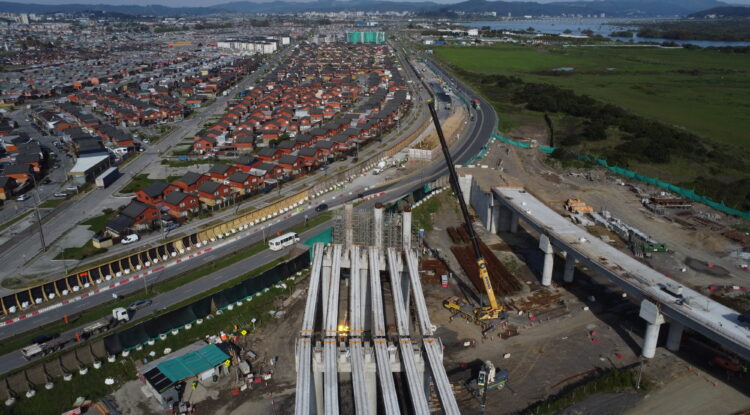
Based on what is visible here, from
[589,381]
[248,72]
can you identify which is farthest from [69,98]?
[589,381]

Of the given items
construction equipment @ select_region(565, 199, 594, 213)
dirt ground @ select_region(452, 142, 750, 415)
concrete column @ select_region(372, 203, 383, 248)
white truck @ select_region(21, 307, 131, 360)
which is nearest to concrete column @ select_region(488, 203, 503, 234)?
dirt ground @ select_region(452, 142, 750, 415)

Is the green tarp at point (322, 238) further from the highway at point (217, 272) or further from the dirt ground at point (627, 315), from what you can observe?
the dirt ground at point (627, 315)

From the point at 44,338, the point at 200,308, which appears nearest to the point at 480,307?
the point at 200,308

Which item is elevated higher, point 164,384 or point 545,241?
point 545,241

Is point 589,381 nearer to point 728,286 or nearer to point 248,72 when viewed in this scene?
point 728,286

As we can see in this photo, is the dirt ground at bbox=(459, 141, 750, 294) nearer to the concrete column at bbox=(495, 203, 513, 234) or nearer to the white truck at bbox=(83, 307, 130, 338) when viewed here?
the concrete column at bbox=(495, 203, 513, 234)

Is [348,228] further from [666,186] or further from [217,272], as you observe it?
[666,186]
